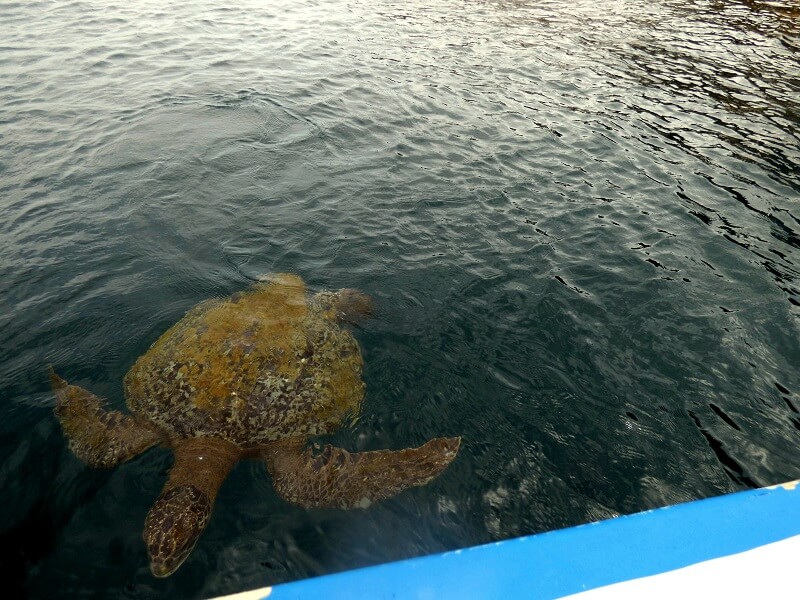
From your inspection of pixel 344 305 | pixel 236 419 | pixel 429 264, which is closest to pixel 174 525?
pixel 236 419

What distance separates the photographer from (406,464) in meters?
4.14

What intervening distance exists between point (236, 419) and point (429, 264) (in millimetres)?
3209

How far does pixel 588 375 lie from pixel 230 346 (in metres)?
3.46

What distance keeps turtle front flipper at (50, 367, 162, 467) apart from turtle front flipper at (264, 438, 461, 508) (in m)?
1.11

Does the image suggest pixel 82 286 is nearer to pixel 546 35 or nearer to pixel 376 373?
pixel 376 373

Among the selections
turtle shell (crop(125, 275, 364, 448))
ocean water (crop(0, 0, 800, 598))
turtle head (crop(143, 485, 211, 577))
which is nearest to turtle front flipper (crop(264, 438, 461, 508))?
ocean water (crop(0, 0, 800, 598))

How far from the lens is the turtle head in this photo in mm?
3463

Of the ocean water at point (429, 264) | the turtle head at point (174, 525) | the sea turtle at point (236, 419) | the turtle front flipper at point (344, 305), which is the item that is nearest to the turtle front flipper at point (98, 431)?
the sea turtle at point (236, 419)

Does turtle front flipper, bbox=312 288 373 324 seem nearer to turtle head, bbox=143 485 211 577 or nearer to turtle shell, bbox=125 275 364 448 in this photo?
turtle shell, bbox=125 275 364 448

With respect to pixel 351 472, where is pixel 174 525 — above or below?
above

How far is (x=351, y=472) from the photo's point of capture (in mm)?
4145

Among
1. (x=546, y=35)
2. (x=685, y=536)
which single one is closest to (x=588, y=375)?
(x=685, y=536)

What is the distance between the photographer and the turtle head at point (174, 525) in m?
3.46

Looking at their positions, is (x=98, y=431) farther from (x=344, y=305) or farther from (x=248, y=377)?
(x=344, y=305)
